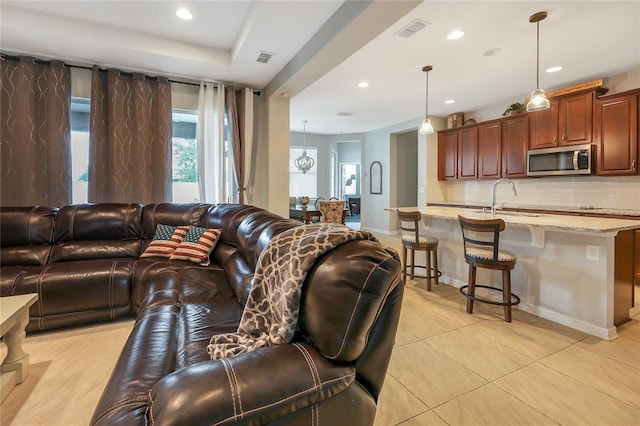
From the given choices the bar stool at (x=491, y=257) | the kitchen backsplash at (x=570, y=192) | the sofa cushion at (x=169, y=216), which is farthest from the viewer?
the kitchen backsplash at (x=570, y=192)

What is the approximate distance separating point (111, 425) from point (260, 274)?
68 cm

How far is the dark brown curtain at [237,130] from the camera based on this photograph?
4348mm

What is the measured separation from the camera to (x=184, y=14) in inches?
118

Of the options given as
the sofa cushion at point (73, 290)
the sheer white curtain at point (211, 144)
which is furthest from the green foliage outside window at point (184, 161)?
the sofa cushion at point (73, 290)

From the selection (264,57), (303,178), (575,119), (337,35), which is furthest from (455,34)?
(303,178)

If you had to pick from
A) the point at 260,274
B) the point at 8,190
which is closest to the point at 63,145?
the point at 8,190

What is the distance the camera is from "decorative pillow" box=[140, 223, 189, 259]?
3.01 metres

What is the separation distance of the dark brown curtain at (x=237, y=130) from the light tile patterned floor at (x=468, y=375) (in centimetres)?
234

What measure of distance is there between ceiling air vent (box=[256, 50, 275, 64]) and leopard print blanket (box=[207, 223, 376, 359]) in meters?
2.78

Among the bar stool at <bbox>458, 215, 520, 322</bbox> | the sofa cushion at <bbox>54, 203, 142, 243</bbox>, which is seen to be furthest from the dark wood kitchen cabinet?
the sofa cushion at <bbox>54, 203, 142, 243</bbox>

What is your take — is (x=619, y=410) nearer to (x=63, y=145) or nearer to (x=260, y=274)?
(x=260, y=274)

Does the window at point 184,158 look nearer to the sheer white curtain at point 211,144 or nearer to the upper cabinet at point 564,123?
the sheer white curtain at point 211,144

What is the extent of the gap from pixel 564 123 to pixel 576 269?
288 cm

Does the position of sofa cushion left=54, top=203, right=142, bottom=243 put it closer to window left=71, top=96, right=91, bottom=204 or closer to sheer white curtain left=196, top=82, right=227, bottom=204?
window left=71, top=96, right=91, bottom=204
